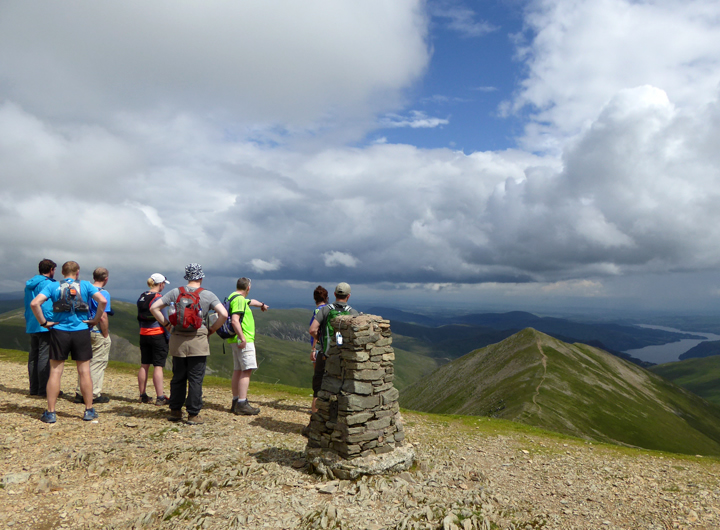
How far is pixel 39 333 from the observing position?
44.9ft

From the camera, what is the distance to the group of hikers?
1142cm

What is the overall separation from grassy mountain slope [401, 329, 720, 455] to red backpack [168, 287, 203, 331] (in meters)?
64.9

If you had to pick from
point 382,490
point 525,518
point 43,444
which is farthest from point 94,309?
point 525,518

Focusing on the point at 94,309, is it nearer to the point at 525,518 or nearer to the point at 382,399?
the point at 382,399

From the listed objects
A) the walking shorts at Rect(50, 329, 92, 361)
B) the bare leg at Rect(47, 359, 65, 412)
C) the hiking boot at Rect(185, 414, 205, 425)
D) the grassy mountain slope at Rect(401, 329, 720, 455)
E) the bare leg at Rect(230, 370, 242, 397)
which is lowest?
the grassy mountain slope at Rect(401, 329, 720, 455)

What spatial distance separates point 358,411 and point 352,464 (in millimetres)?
1395

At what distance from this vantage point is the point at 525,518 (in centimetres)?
964

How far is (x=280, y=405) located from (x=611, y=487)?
1358 centimetres

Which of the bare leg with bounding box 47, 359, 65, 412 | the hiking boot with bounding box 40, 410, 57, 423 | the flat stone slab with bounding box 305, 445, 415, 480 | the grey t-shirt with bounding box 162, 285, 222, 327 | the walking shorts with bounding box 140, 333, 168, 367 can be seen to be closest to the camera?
the flat stone slab with bounding box 305, 445, 415, 480

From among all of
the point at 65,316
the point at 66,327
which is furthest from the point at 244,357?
the point at 65,316

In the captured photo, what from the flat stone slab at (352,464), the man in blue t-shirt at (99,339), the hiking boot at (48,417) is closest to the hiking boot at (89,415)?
the hiking boot at (48,417)

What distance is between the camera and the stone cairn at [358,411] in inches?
416

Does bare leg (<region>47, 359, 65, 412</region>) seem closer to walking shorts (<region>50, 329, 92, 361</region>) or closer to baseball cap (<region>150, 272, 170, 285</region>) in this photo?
walking shorts (<region>50, 329, 92, 361</region>)

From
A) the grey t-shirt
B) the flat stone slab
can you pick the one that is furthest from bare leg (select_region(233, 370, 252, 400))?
the flat stone slab
